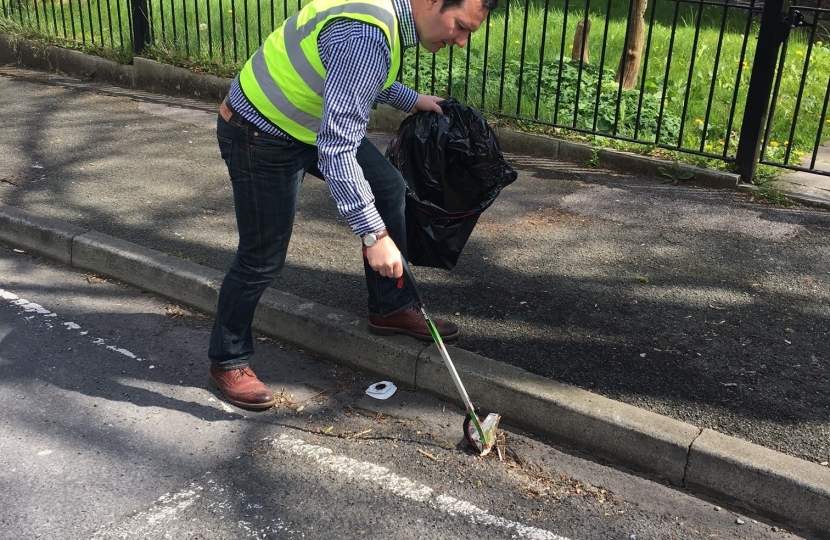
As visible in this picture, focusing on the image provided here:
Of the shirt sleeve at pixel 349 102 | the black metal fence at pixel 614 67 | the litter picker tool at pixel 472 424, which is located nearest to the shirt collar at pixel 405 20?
the shirt sleeve at pixel 349 102

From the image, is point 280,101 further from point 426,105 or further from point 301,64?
point 426,105

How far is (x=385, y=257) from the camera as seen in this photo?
3.03 metres

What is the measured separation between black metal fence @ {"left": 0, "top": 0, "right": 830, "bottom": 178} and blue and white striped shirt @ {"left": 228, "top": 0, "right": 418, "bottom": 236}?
3.91m

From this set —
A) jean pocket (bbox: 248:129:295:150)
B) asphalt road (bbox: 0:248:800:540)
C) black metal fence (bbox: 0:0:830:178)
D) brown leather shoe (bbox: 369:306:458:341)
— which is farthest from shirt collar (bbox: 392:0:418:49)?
black metal fence (bbox: 0:0:830:178)

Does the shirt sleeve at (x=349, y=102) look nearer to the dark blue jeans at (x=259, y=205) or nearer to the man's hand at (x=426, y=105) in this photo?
the dark blue jeans at (x=259, y=205)

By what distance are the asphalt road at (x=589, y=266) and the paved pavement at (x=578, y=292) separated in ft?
0.05

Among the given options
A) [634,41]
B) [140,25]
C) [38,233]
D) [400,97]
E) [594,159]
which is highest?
[400,97]

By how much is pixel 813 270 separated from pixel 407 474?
299 centimetres

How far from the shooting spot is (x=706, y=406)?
3.60 m

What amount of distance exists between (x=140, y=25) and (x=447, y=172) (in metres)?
6.62

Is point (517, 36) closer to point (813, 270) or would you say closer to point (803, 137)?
point (803, 137)

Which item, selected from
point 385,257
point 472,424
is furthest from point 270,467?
point 385,257

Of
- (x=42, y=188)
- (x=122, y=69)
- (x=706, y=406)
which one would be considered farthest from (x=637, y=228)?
(x=122, y=69)

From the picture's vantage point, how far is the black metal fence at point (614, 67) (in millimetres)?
6348
